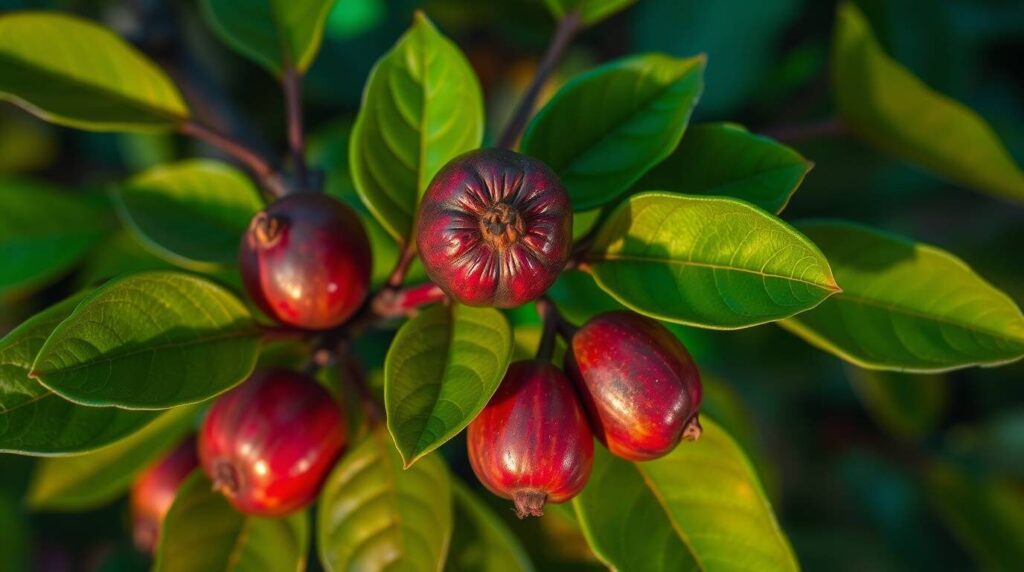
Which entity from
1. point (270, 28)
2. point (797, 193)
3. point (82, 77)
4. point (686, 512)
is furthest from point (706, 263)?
point (797, 193)

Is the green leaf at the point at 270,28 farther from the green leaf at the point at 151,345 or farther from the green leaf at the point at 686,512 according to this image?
the green leaf at the point at 686,512

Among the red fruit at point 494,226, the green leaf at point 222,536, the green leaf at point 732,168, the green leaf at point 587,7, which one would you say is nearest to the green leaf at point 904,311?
the green leaf at point 732,168

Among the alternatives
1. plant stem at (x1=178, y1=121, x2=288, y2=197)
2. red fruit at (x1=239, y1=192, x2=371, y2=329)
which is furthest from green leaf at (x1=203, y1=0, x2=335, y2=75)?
red fruit at (x1=239, y1=192, x2=371, y2=329)

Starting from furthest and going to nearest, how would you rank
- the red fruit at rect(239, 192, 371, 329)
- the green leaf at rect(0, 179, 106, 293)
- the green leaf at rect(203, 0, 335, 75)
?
the green leaf at rect(0, 179, 106, 293) → the green leaf at rect(203, 0, 335, 75) → the red fruit at rect(239, 192, 371, 329)

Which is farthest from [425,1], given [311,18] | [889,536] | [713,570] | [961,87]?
[889,536]

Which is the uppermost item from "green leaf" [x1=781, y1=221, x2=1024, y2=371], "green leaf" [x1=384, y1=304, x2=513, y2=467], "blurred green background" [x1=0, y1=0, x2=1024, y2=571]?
"green leaf" [x1=384, y1=304, x2=513, y2=467]

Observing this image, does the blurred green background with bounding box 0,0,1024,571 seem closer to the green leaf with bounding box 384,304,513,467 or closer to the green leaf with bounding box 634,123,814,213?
the green leaf with bounding box 634,123,814,213

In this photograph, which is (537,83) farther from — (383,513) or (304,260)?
(383,513)
